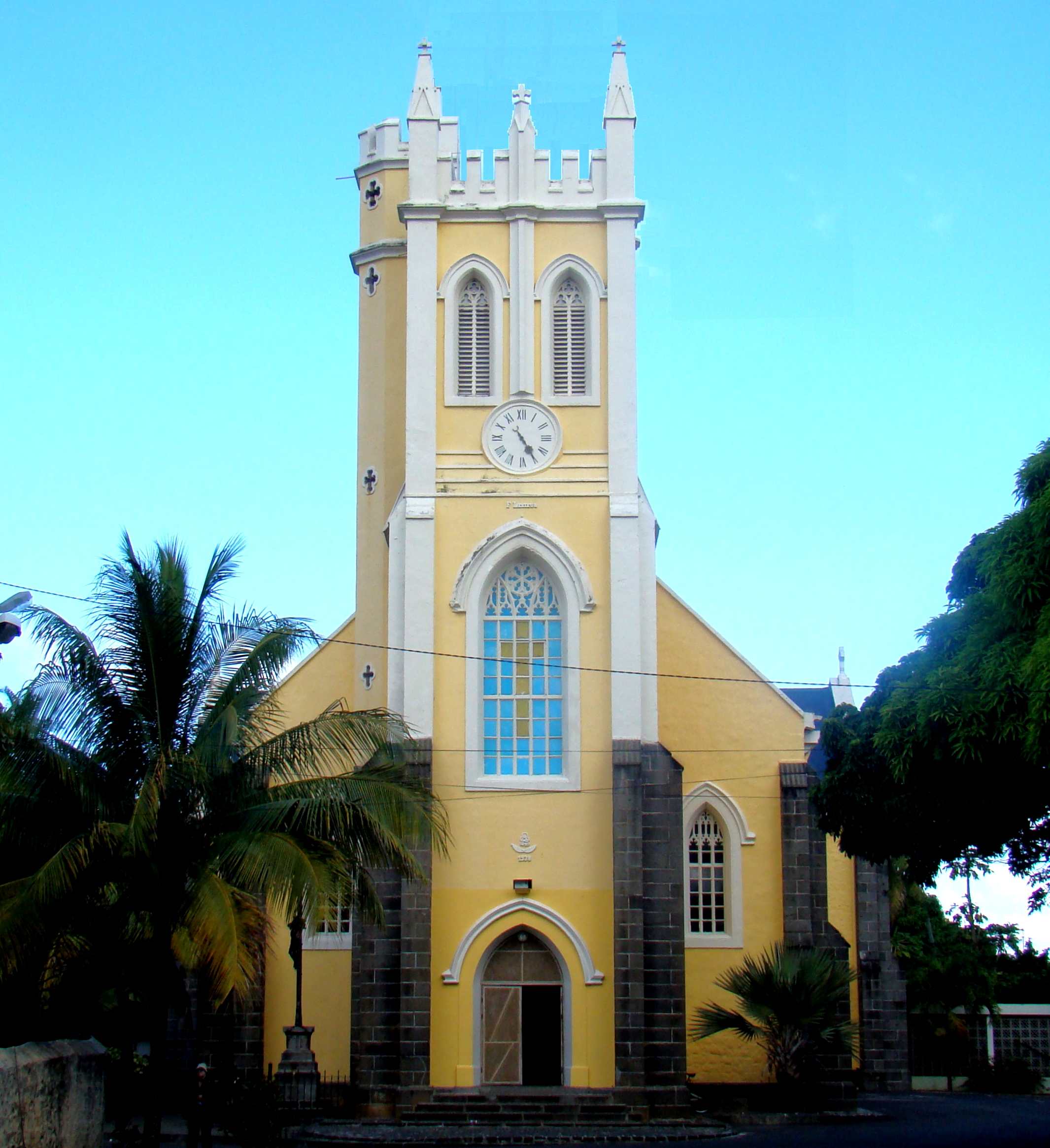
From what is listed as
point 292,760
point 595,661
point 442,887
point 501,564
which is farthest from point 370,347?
point 292,760

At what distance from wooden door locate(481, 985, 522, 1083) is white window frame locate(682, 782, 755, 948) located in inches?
197

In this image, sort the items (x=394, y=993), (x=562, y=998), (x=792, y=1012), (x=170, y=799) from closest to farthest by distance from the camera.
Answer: (x=170, y=799)
(x=394, y=993)
(x=792, y=1012)
(x=562, y=998)

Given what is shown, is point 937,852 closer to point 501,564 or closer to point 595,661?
point 595,661

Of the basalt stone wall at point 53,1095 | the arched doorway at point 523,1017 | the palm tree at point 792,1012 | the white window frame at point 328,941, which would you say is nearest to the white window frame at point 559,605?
the arched doorway at point 523,1017

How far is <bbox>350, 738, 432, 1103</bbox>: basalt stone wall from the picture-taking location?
27.0 meters

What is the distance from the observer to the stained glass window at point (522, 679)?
29.0 metres

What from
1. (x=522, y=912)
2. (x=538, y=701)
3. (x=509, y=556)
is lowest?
(x=522, y=912)

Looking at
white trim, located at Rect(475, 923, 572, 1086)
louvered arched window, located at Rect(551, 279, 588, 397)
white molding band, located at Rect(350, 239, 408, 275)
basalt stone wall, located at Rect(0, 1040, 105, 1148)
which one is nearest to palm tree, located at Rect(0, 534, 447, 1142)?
basalt stone wall, located at Rect(0, 1040, 105, 1148)

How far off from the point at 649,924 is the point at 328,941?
279 inches

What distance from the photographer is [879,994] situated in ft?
111

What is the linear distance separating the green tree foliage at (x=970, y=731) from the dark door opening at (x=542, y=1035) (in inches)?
296

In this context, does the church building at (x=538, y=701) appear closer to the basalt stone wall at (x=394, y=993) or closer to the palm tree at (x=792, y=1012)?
the basalt stone wall at (x=394, y=993)

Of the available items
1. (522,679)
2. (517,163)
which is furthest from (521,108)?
(522,679)

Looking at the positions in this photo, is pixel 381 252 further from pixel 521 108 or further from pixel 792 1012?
pixel 792 1012
